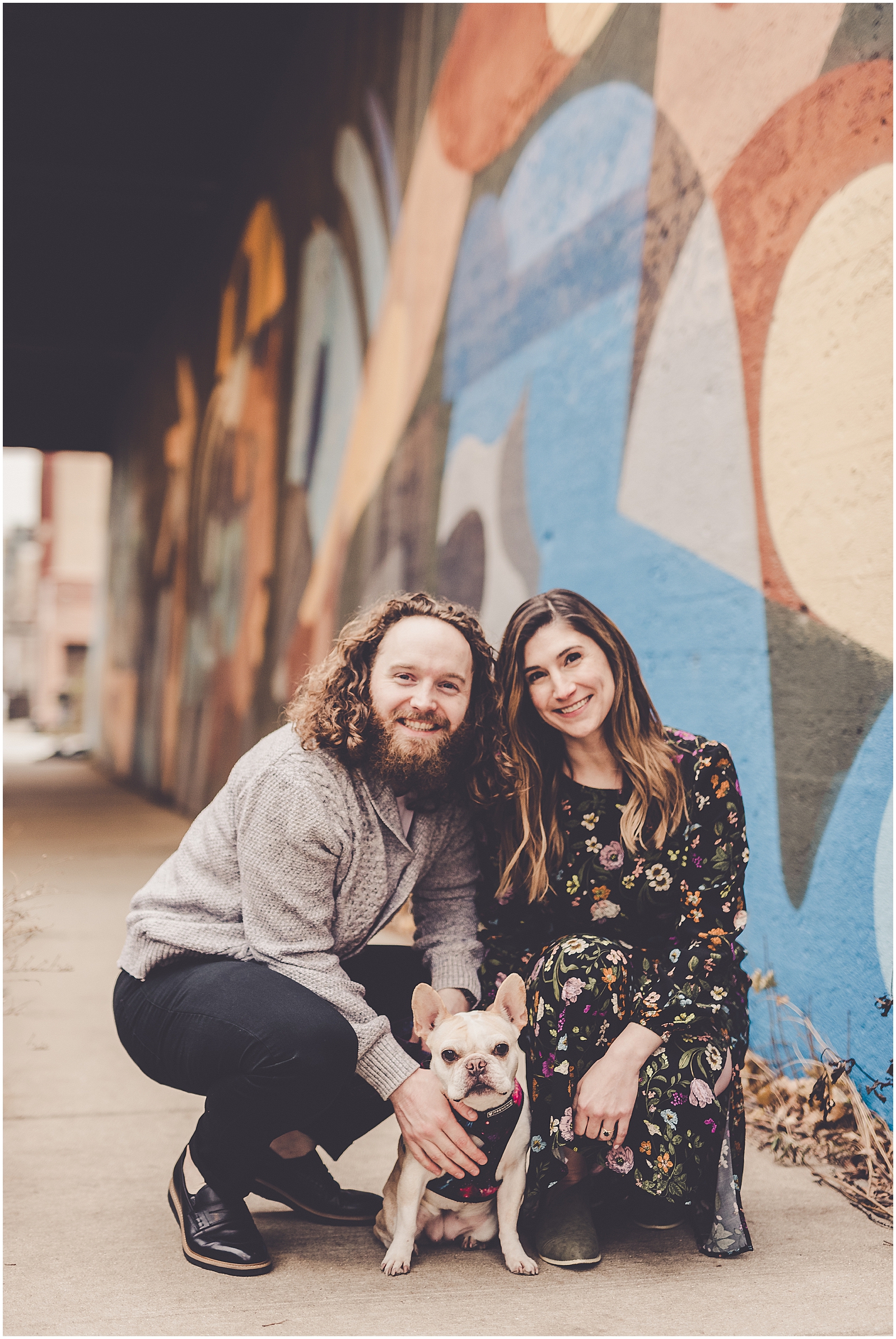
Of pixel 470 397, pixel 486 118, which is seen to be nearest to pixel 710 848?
pixel 470 397

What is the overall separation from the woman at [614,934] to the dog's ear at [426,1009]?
0.70 ft

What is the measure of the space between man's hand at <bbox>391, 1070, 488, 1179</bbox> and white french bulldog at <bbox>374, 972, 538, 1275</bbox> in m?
0.02

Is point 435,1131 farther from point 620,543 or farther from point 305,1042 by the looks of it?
point 620,543

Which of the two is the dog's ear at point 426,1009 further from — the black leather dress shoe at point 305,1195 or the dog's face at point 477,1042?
the black leather dress shoe at point 305,1195

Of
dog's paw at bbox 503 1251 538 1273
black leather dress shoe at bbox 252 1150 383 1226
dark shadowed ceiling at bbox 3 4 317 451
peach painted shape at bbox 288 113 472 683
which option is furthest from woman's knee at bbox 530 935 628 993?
dark shadowed ceiling at bbox 3 4 317 451

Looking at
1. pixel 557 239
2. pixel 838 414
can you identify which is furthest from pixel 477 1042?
pixel 557 239

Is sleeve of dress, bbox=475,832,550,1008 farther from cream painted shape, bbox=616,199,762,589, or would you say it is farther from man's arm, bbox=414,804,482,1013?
cream painted shape, bbox=616,199,762,589

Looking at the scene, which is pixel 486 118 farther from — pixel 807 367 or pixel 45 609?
pixel 45 609

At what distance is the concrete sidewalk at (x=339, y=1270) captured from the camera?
223 centimetres

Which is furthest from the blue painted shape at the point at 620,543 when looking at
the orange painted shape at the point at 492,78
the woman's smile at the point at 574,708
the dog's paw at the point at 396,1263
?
the dog's paw at the point at 396,1263

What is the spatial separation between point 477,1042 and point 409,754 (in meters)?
0.61

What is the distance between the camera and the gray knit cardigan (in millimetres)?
2424

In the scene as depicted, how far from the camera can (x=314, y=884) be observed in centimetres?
244

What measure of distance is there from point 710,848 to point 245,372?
392 inches
